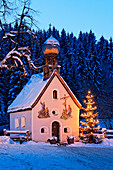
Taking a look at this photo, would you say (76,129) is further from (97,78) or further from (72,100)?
(97,78)

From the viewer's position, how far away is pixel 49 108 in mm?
27203

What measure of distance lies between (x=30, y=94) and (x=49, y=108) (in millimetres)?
2920

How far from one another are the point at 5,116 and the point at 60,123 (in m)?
24.4

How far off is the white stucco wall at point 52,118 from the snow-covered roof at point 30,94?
76 centimetres

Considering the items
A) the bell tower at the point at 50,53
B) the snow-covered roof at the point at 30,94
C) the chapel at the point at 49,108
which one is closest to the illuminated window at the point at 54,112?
the chapel at the point at 49,108

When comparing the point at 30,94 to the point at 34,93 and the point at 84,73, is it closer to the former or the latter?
the point at 34,93

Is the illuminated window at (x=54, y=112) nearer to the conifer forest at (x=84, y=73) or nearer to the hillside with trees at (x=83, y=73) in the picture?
the hillside with trees at (x=83, y=73)

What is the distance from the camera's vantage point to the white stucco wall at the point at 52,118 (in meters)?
26.1

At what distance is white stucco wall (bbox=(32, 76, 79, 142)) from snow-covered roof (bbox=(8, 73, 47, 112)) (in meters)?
0.76

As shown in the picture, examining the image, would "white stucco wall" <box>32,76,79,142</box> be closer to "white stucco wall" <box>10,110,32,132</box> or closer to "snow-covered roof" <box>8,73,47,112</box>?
"white stucco wall" <box>10,110,32,132</box>

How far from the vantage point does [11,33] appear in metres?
17.0

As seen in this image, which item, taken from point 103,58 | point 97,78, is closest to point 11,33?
point 97,78

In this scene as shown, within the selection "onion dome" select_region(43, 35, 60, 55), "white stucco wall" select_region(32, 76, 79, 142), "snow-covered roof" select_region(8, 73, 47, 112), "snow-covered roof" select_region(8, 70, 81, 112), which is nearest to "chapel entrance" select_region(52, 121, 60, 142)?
"white stucco wall" select_region(32, 76, 79, 142)

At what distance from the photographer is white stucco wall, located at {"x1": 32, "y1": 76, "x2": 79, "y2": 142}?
85.8ft
